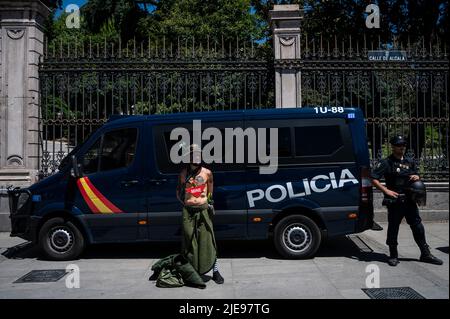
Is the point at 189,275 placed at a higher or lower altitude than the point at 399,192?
lower

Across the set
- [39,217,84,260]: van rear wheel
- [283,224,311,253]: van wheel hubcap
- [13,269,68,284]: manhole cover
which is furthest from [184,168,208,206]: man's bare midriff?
[39,217,84,260]: van rear wheel

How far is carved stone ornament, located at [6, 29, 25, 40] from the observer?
10.5 metres

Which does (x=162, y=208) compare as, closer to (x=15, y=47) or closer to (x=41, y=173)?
(x=41, y=173)

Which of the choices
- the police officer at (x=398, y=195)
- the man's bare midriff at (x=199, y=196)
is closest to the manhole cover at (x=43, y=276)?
the man's bare midriff at (x=199, y=196)

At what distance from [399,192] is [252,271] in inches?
90.9

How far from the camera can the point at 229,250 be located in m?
8.27

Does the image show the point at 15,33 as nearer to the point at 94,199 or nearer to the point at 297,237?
the point at 94,199

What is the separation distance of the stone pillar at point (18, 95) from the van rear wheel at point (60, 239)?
3103mm

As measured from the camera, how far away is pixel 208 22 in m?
25.2

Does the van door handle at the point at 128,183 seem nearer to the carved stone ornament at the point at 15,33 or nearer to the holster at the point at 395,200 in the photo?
the holster at the point at 395,200

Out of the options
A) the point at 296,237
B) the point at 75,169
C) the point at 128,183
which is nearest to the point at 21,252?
the point at 75,169

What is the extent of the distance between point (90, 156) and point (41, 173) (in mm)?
3506

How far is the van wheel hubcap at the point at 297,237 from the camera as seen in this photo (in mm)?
7301
